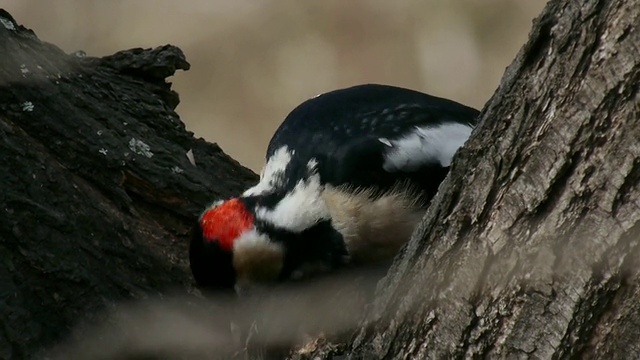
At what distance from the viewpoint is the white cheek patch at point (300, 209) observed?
6.82ft

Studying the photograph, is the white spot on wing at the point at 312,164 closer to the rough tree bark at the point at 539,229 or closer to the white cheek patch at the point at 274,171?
the white cheek patch at the point at 274,171

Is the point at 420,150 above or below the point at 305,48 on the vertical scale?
below

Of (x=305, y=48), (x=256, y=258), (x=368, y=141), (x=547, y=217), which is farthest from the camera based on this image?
(x=305, y=48)

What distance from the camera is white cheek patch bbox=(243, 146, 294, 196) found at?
86.8 inches

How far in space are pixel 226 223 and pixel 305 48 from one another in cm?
380

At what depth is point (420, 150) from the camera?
2.17 metres

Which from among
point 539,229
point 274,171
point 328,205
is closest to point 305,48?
point 274,171

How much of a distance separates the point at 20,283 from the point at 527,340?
100 centimetres

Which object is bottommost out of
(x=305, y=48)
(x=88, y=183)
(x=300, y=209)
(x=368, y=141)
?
(x=88, y=183)

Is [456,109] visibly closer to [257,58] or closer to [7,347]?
[7,347]

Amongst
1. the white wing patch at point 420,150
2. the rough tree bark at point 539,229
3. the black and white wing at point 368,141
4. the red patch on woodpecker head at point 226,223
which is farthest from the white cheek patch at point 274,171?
the rough tree bark at point 539,229

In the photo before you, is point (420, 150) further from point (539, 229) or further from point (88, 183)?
point (539, 229)

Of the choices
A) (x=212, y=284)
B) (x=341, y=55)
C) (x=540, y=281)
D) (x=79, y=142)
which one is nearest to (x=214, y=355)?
(x=212, y=284)

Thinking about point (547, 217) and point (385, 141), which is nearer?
point (547, 217)
